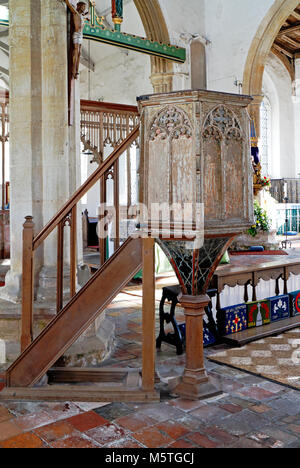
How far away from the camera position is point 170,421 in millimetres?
2383

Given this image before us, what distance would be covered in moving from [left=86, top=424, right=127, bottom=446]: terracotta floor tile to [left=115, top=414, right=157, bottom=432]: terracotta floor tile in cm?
5

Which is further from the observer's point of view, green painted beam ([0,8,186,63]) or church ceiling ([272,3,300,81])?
church ceiling ([272,3,300,81])

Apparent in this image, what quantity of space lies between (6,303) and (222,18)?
9594mm

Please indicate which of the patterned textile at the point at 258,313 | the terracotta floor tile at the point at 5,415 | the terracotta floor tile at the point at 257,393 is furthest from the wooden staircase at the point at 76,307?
the patterned textile at the point at 258,313

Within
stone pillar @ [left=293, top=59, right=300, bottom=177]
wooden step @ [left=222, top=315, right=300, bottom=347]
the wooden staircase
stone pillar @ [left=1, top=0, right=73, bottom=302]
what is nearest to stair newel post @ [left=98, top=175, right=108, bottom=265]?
the wooden staircase

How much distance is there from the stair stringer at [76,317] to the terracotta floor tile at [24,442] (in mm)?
566

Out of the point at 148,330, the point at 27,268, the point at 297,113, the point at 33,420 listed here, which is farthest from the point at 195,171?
the point at 297,113

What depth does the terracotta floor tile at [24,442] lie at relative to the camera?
2.15 meters

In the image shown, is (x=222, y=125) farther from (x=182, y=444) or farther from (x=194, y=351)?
(x=182, y=444)

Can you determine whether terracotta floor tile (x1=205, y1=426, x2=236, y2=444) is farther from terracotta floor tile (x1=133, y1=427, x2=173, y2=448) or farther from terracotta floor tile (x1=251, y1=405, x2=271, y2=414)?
terracotta floor tile (x1=251, y1=405, x2=271, y2=414)

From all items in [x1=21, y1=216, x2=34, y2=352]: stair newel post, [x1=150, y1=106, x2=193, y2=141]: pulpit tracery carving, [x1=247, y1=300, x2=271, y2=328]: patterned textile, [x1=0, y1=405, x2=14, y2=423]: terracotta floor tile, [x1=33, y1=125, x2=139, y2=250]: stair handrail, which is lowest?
[x1=0, y1=405, x2=14, y2=423]: terracotta floor tile

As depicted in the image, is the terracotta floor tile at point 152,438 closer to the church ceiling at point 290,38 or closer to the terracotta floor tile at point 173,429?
the terracotta floor tile at point 173,429

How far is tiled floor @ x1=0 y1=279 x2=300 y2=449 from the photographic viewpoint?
2170 mm
